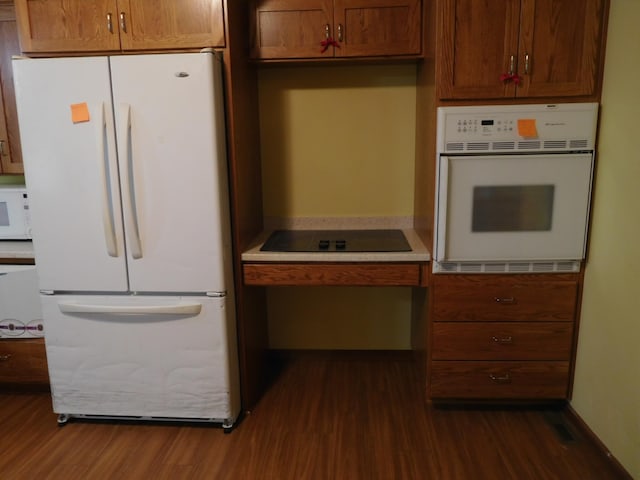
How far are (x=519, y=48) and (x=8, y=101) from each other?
255 cm

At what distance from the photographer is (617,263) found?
1807mm

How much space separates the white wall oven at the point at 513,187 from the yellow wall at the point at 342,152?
2.09 ft

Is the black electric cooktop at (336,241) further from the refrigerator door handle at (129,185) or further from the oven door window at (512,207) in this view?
the refrigerator door handle at (129,185)

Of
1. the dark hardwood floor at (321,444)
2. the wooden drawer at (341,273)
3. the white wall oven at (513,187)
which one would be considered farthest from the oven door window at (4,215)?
the white wall oven at (513,187)

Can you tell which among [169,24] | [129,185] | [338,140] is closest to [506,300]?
[338,140]

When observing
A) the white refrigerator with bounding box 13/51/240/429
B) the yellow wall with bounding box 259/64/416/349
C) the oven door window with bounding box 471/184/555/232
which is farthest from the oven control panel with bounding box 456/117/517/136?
the white refrigerator with bounding box 13/51/240/429

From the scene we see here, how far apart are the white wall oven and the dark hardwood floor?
778 mm

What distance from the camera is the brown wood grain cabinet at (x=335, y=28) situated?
2.16 meters

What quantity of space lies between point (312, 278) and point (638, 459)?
1.48 meters

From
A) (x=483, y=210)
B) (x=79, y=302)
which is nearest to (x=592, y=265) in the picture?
(x=483, y=210)

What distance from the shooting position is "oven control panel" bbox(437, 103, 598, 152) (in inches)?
74.9

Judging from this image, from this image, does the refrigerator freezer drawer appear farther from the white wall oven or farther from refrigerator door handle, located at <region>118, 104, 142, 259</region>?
the white wall oven

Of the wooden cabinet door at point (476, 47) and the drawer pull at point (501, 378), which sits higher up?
the wooden cabinet door at point (476, 47)

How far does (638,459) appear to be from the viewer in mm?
1674
